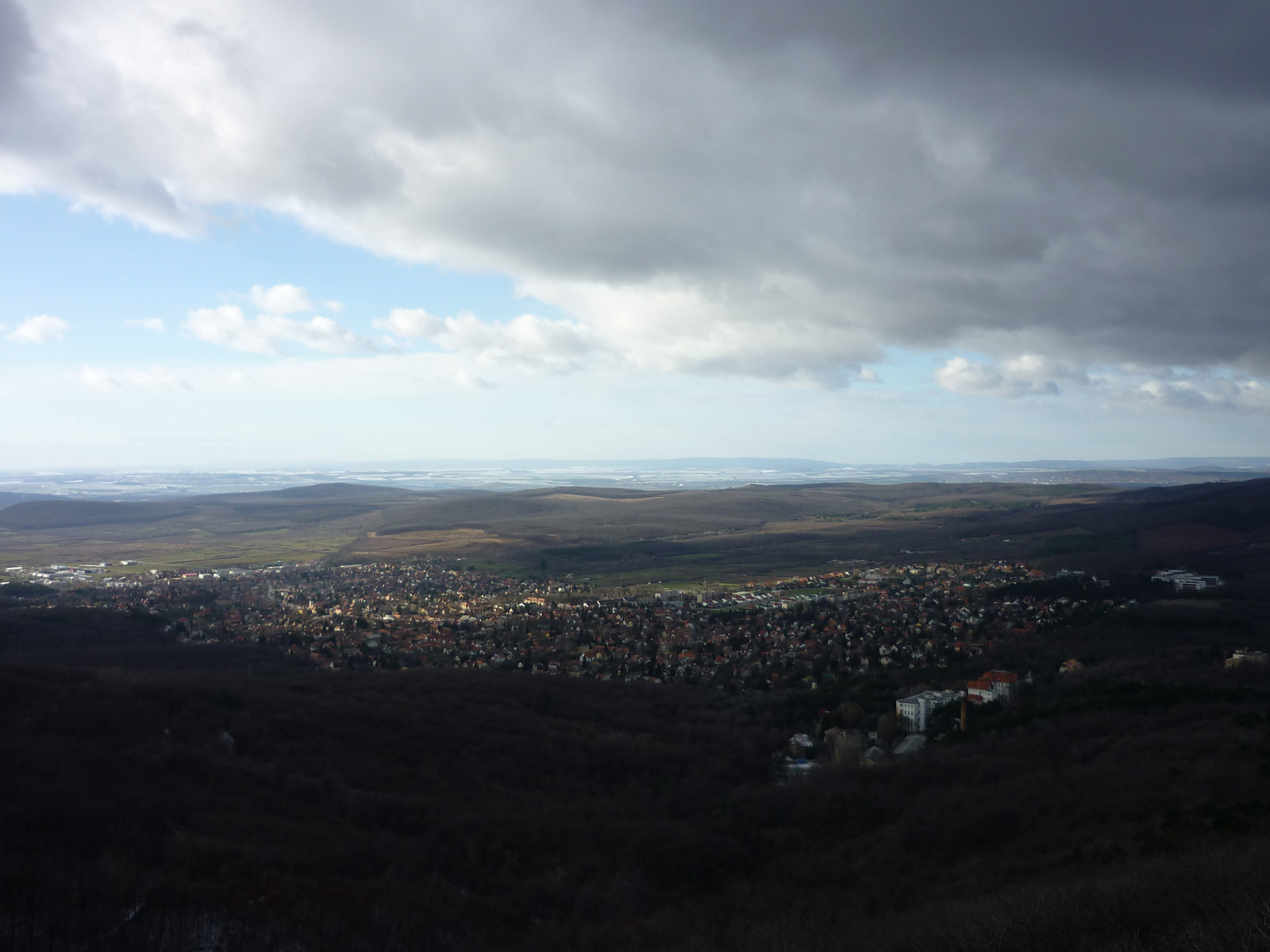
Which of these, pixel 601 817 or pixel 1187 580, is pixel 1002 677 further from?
pixel 1187 580

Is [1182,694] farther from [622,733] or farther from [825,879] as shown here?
[622,733]

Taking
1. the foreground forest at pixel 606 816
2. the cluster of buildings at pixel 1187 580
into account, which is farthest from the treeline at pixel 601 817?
the cluster of buildings at pixel 1187 580

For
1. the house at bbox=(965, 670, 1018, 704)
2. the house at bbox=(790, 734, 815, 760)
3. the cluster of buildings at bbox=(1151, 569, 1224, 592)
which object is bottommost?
the house at bbox=(790, 734, 815, 760)

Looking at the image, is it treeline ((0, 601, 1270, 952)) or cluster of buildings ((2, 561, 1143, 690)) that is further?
cluster of buildings ((2, 561, 1143, 690))

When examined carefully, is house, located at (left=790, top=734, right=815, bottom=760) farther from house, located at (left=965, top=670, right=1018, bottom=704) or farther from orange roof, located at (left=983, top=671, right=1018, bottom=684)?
orange roof, located at (left=983, top=671, right=1018, bottom=684)

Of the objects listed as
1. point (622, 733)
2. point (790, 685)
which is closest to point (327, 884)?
point (622, 733)

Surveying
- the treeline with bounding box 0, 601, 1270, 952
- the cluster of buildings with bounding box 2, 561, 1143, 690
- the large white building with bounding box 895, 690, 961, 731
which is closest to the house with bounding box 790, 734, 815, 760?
the treeline with bounding box 0, 601, 1270, 952

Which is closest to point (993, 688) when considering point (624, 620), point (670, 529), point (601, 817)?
point (601, 817)
